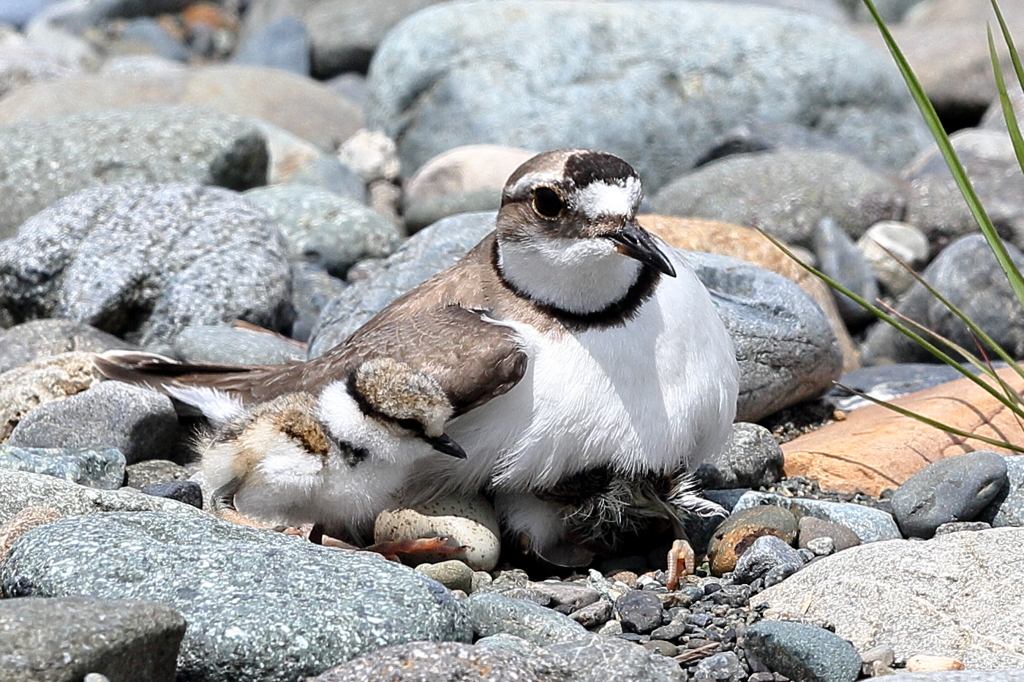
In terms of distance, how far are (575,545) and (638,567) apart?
0.92 feet

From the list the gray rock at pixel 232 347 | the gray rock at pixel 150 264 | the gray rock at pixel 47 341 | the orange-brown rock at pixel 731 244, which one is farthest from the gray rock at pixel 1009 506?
the gray rock at pixel 47 341

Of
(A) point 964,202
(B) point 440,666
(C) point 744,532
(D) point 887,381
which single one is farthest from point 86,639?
(A) point 964,202

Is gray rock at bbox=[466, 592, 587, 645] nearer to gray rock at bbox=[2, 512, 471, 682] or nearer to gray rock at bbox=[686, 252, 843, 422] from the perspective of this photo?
gray rock at bbox=[2, 512, 471, 682]

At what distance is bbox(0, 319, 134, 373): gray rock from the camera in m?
7.33

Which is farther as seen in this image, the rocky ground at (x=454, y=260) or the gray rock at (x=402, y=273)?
the gray rock at (x=402, y=273)

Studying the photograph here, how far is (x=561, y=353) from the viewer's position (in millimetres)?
4855

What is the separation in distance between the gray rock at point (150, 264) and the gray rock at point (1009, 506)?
4552 millimetres

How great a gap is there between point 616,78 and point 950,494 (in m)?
8.50

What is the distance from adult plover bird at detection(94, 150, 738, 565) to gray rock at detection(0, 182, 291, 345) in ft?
10.5

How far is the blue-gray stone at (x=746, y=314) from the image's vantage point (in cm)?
659

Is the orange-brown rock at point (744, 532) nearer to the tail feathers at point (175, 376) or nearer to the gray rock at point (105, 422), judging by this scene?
the tail feathers at point (175, 376)

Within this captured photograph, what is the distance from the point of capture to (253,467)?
5102 mm

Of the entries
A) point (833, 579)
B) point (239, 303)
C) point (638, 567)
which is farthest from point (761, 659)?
point (239, 303)

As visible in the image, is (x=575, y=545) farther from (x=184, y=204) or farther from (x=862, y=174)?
(x=862, y=174)
